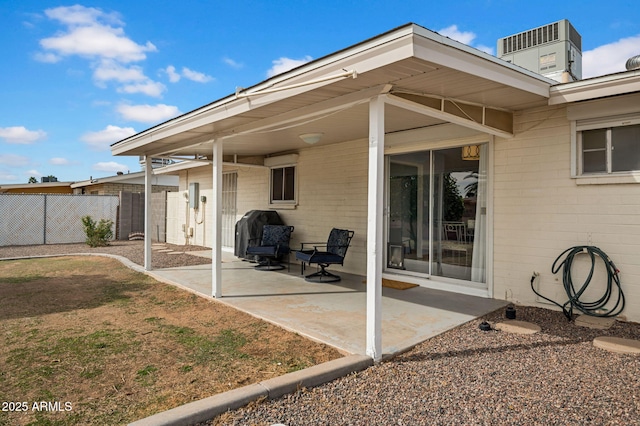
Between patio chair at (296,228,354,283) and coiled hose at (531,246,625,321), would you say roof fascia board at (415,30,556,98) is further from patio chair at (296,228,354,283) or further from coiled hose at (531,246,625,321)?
patio chair at (296,228,354,283)

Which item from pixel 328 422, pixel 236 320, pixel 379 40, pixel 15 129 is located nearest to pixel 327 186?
pixel 236 320

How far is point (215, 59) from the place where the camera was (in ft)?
31.8

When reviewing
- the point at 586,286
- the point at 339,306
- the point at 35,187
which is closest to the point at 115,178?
the point at 35,187

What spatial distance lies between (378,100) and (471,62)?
805 mm

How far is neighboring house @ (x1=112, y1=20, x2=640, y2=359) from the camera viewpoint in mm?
3234

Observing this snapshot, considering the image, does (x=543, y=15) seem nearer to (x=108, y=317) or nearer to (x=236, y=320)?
(x=236, y=320)

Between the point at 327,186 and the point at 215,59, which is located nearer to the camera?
the point at 327,186

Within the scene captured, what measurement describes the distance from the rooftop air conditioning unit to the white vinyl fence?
13844mm

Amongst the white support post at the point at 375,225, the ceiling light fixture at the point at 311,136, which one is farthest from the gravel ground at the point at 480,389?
the ceiling light fixture at the point at 311,136

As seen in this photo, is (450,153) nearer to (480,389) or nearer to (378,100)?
(378,100)

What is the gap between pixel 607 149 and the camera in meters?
4.48

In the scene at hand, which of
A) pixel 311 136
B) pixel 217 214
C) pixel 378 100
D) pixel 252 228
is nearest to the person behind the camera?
pixel 378 100

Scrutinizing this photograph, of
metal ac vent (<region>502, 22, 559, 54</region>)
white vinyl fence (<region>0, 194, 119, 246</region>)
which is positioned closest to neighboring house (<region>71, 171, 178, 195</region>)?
white vinyl fence (<region>0, 194, 119, 246</region>)

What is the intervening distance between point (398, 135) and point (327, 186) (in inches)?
79.6
